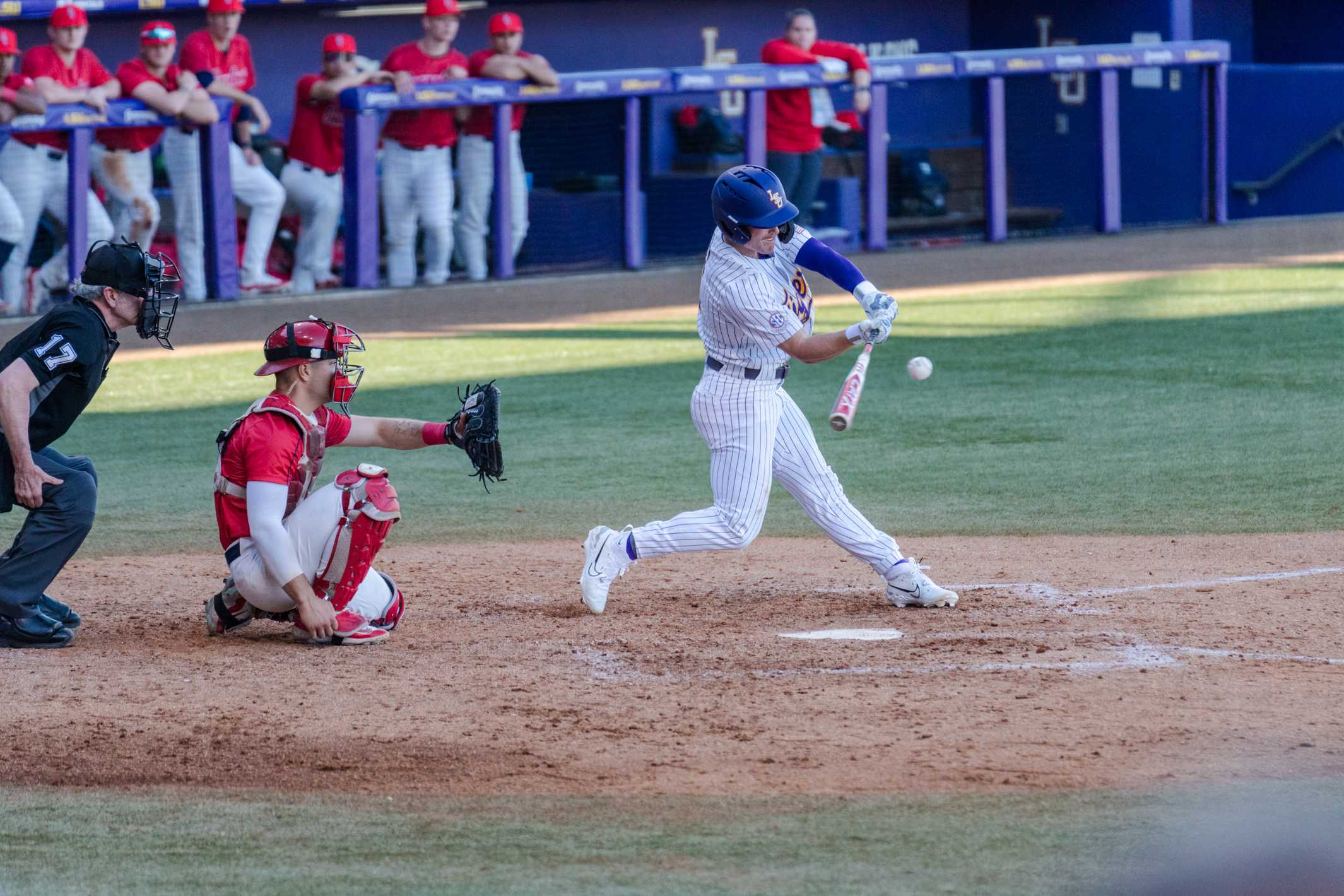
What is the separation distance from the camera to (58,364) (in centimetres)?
475

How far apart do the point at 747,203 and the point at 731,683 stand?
1.35m

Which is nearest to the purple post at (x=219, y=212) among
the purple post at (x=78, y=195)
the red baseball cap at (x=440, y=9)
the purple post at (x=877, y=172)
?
the purple post at (x=78, y=195)

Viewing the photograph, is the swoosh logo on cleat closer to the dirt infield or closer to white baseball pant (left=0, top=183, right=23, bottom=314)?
the dirt infield

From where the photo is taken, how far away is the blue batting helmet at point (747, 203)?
5.02 meters

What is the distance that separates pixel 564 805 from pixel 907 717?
99 cm

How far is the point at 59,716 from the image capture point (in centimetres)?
439

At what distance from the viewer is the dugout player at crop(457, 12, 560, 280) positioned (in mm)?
13547

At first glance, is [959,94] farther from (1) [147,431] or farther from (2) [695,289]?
(1) [147,431]

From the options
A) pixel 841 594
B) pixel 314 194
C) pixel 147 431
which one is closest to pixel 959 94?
pixel 314 194

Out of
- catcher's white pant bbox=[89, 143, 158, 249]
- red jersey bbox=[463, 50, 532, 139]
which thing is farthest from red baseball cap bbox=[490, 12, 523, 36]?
catcher's white pant bbox=[89, 143, 158, 249]

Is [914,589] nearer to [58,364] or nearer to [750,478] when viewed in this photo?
[750,478]

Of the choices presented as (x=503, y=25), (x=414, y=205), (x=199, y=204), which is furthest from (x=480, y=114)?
(x=199, y=204)

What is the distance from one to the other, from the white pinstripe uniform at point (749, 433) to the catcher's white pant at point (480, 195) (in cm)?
857

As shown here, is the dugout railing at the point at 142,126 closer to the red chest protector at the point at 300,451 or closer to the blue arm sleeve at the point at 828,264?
the red chest protector at the point at 300,451
